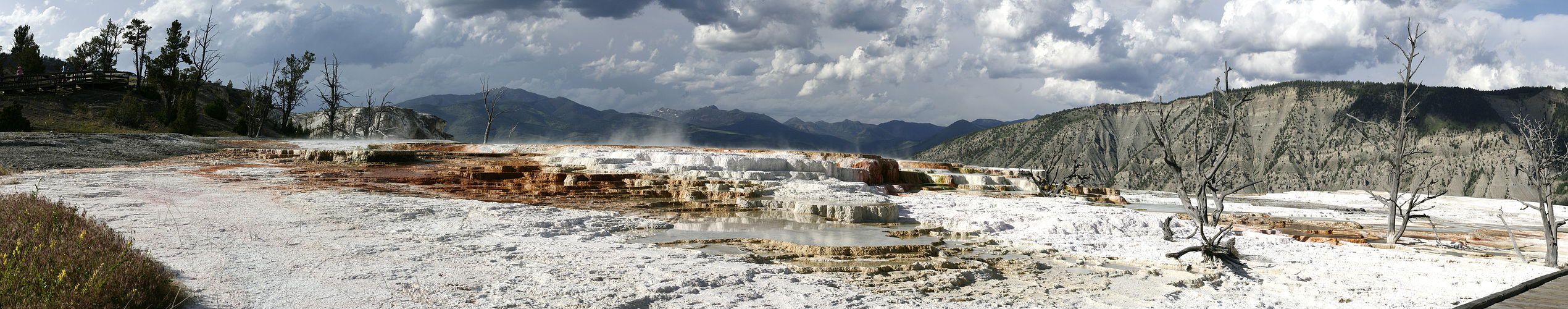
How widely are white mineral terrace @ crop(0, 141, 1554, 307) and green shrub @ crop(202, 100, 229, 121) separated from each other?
27834mm

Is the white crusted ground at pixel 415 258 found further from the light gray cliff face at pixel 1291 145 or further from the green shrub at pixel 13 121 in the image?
the light gray cliff face at pixel 1291 145

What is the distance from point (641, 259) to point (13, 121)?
106ft

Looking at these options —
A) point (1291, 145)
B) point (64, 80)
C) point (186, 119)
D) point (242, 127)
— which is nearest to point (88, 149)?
point (186, 119)

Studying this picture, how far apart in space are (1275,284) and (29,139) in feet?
91.9

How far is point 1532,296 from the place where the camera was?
8.25 metres

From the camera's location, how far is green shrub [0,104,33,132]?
999 inches

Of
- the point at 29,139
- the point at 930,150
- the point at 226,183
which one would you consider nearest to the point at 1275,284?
the point at 226,183

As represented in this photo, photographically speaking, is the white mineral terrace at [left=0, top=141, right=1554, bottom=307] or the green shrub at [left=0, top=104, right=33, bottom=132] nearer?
the white mineral terrace at [left=0, top=141, right=1554, bottom=307]

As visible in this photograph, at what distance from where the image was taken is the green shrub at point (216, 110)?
38344mm

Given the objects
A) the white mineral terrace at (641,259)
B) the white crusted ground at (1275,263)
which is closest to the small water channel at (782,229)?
the white mineral terrace at (641,259)

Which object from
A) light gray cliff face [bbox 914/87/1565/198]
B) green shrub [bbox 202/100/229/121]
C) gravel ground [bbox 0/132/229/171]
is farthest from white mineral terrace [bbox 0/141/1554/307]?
light gray cliff face [bbox 914/87/1565/198]

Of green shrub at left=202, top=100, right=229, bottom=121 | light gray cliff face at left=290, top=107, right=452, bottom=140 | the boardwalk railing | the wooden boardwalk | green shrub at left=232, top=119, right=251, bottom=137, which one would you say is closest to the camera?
the wooden boardwalk

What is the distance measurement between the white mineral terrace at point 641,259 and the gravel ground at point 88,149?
1.83 meters

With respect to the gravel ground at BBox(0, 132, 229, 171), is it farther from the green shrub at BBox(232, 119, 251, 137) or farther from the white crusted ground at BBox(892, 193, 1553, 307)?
the white crusted ground at BBox(892, 193, 1553, 307)
